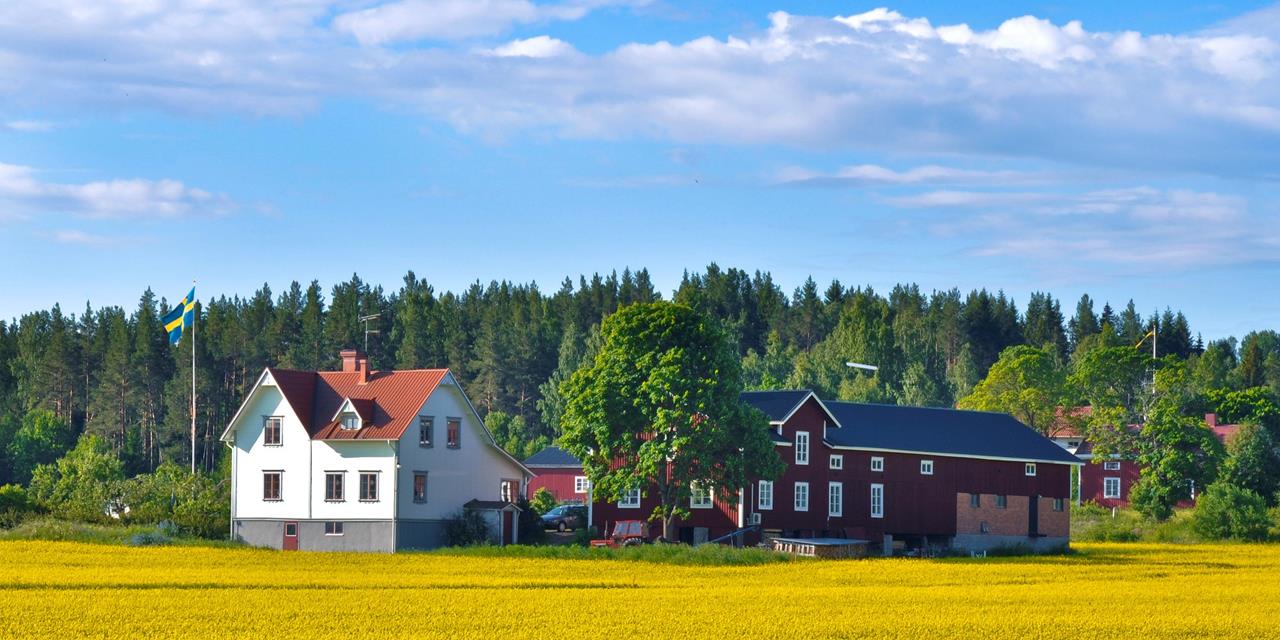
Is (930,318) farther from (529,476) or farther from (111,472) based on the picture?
(529,476)

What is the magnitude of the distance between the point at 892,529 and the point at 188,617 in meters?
50.9

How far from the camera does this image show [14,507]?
8094 centimetres

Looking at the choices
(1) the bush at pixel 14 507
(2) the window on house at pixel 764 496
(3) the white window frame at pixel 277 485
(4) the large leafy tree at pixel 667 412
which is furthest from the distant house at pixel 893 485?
(1) the bush at pixel 14 507

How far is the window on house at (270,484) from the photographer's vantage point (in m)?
79.3

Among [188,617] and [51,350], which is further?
[51,350]

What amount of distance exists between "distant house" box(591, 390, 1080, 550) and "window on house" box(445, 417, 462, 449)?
7335 millimetres

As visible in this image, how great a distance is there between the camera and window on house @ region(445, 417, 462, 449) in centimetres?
7981

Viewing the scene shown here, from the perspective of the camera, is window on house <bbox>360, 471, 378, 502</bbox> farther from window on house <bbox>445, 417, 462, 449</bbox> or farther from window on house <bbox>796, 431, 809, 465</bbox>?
window on house <bbox>796, 431, 809, 465</bbox>

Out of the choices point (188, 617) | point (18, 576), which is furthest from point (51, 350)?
point (188, 617)

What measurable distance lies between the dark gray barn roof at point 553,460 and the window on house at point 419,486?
24.1 metres

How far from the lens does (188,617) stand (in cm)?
4181

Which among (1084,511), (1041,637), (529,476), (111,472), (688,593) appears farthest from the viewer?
(111,472)

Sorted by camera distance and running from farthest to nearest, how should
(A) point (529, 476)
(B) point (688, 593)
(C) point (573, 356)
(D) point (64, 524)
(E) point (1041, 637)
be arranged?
(C) point (573, 356) → (A) point (529, 476) → (D) point (64, 524) → (B) point (688, 593) → (E) point (1041, 637)

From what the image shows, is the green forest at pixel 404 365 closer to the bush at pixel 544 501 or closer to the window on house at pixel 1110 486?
the window on house at pixel 1110 486
